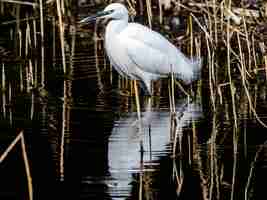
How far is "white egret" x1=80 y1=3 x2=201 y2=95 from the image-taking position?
9.20 m

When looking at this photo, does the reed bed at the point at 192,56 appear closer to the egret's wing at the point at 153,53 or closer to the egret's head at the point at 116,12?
the egret's wing at the point at 153,53

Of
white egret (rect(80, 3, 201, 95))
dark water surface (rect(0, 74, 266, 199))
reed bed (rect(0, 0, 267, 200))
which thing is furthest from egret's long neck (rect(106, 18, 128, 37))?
dark water surface (rect(0, 74, 266, 199))

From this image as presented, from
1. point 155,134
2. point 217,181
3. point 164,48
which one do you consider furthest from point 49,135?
point 164,48

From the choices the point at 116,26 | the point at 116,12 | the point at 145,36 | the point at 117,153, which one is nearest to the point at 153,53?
the point at 145,36

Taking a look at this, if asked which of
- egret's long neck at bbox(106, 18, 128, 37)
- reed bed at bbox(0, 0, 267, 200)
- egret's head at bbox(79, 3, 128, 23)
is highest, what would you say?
egret's head at bbox(79, 3, 128, 23)

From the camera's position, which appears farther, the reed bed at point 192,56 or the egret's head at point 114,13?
the egret's head at point 114,13

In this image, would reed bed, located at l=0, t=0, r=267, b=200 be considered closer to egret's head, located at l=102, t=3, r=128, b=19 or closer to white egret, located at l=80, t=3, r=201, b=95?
white egret, located at l=80, t=3, r=201, b=95

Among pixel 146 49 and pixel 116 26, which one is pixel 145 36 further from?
pixel 116 26

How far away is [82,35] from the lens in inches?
478

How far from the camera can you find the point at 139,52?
931cm

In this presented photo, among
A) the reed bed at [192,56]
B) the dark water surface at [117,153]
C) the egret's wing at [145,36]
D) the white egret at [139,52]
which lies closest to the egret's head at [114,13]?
the white egret at [139,52]

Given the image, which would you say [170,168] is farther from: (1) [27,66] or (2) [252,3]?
(2) [252,3]

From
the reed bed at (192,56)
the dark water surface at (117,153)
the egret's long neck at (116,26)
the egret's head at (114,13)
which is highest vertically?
the egret's head at (114,13)

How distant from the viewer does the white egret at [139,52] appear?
9.20 meters
